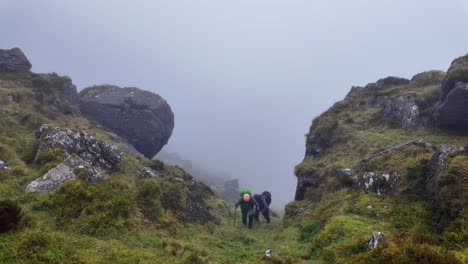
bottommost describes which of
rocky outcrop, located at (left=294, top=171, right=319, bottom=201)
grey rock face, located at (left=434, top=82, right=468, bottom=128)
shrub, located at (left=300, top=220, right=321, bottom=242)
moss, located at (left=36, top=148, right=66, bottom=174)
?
shrub, located at (left=300, top=220, right=321, bottom=242)

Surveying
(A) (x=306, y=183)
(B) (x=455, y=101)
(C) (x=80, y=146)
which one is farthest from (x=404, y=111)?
(C) (x=80, y=146)

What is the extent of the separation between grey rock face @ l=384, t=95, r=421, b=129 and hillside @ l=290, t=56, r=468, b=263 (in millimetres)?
104

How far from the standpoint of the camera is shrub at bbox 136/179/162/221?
738 inches

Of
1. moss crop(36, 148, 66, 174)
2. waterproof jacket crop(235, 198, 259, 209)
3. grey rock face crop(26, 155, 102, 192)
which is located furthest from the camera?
waterproof jacket crop(235, 198, 259, 209)

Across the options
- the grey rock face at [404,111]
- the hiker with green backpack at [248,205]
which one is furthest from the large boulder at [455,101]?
the hiker with green backpack at [248,205]

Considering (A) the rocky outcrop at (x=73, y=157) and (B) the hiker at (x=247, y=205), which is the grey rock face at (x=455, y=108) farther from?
(A) the rocky outcrop at (x=73, y=157)

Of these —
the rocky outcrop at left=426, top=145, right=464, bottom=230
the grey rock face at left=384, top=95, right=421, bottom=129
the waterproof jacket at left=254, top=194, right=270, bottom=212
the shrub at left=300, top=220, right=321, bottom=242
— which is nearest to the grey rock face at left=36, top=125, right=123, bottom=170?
the waterproof jacket at left=254, top=194, right=270, bottom=212

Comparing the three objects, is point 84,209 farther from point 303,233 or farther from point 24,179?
point 303,233

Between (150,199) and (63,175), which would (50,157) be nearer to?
(63,175)

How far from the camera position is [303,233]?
749 inches

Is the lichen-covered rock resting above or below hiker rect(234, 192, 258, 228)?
above

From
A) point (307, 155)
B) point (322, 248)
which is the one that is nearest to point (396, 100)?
point (307, 155)

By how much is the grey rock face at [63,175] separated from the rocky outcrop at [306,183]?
51.4ft

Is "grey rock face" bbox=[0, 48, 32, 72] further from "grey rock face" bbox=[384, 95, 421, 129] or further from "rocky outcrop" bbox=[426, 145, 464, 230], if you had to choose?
"rocky outcrop" bbox=[426, 145, 464, 230]
